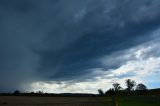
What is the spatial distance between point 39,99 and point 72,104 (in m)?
6.71

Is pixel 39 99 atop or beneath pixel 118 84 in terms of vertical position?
beneath

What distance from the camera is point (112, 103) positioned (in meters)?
15.7

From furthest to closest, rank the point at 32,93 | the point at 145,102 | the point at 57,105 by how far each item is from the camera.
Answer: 1. the point at 145,102
2. the point at 32,93
3. the point at 57,105

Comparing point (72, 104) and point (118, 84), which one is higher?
point (118, 84)

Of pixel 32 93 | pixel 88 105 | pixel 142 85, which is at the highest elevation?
pixel 142 85

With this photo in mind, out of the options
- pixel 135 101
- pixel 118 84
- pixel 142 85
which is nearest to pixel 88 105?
pixel 135 101

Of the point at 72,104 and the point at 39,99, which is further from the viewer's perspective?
the point at 39,99

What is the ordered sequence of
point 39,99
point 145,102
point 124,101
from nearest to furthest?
point 39,99 → point 124,101 → point 145,102

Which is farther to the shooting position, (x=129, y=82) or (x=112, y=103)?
(x=129, y=82)

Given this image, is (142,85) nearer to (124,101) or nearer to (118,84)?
(118,84)

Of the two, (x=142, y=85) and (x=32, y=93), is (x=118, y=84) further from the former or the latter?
(x=32, y=93)

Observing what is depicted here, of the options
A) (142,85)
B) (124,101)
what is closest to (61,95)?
Answer: (124,101)

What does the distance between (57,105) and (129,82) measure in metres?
160

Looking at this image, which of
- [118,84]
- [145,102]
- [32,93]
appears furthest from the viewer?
[118,84]
